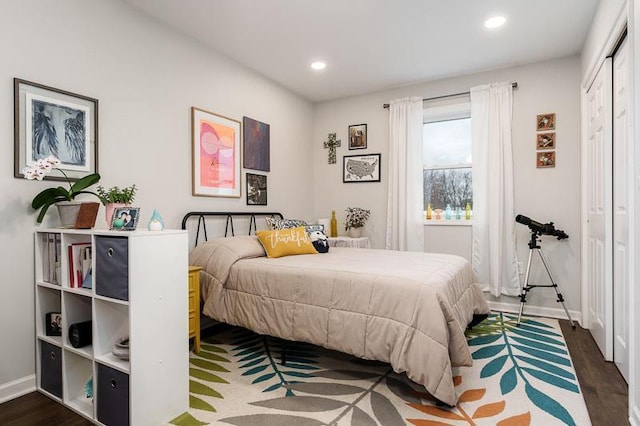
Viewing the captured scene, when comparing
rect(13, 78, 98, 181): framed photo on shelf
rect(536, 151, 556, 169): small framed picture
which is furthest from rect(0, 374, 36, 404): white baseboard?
rect(536, 151, 556, 169): small framed picture

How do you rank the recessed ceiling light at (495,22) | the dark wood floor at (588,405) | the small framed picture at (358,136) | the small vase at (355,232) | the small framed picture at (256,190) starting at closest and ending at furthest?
the dark wood floor at (588,405), the recessed ceiling light at (495,22), the small framed picture at (256,190), the small vase at (355,232), the small framed picture at (358,136)

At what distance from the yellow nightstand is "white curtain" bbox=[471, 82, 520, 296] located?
2969 millimetres

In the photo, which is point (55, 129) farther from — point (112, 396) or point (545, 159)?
point (545, 159)

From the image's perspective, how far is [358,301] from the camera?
2.19 metres

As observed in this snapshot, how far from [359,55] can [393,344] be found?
9.27 ft

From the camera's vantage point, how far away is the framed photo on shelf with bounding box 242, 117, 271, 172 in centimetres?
387

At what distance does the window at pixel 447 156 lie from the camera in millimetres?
4289

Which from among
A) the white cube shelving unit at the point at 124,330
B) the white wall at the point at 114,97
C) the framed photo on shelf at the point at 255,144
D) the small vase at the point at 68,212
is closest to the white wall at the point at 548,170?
the framed photo on shelf at the point at 255,144

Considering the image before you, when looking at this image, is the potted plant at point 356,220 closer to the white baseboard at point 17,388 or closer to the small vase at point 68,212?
the small vase at point 68,212

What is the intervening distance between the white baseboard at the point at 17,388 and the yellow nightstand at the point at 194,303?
0.96m

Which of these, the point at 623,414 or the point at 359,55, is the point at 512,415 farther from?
the point at 359,55

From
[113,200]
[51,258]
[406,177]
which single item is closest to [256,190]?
[406,177]

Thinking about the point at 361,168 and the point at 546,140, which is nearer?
the point at 546,140

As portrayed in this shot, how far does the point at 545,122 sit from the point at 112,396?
437 centimetres
